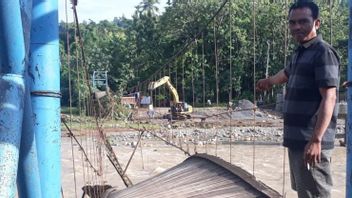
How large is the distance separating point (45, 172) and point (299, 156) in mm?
1017

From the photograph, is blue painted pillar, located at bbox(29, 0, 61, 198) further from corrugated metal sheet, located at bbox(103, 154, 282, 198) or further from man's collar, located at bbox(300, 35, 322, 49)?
man's collar, located at bbox(300, 35, 322, 49)

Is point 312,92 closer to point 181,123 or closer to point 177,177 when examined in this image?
point 177,177

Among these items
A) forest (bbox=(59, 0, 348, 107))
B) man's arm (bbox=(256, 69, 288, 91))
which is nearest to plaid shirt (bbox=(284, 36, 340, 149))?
man's arm (bbox=(256, 69, 288, 91))

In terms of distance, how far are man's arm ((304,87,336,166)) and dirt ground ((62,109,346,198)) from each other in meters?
2.65

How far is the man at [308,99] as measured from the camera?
2.01m

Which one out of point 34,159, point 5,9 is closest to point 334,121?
point 34,159

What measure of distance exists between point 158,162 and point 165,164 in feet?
1.12

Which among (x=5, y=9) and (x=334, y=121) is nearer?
(x=5, y=9)

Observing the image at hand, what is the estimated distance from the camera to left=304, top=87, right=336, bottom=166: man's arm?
6.30 ft

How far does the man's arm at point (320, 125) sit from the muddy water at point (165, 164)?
2888 millimetres

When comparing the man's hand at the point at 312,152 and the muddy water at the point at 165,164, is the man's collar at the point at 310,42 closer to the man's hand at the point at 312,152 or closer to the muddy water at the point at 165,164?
the man's hand at the point at 312,152

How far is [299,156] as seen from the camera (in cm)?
213

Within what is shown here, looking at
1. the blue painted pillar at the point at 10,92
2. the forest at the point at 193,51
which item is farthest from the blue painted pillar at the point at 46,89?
the forest at the point at 193,51

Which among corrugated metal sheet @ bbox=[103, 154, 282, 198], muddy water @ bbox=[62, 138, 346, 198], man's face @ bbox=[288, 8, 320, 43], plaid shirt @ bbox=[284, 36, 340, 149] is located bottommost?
muddy water @ bbox=[62, 138, 346, 198]
